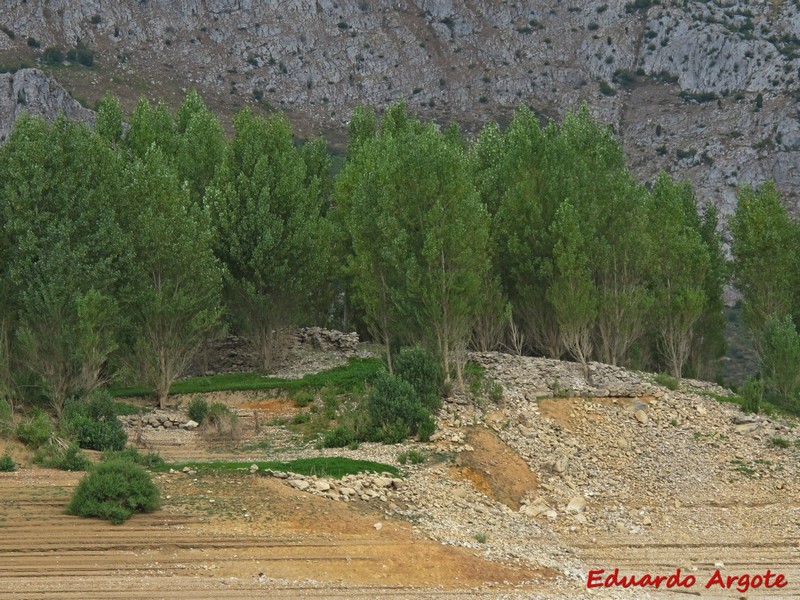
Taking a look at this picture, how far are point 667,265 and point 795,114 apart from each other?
60105mm

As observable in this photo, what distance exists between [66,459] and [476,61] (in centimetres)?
9636

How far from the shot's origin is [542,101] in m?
105

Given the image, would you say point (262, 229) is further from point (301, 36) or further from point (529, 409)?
point (301, 36)

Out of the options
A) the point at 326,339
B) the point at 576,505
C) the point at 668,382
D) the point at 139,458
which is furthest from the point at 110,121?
the point at 576,505

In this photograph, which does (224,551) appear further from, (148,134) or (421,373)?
(148,134)

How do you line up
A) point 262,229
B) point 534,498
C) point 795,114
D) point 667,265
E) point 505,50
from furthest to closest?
1. point 505,50
2. point 795,114
3. point 667,265
4. point 262,229
5. point 534,498

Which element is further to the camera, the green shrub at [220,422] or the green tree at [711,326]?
the green tree at [711,326]

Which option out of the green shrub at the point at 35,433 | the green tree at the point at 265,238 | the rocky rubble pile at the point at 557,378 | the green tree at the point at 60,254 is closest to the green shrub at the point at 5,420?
the green shrub at the point at 35,433

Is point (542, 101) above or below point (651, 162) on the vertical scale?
above

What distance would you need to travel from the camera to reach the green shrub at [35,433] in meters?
22.8

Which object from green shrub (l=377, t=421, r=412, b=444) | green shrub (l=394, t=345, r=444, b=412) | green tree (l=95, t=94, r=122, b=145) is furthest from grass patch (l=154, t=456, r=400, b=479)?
green tree (l=95, t=94, r=122, b=145)

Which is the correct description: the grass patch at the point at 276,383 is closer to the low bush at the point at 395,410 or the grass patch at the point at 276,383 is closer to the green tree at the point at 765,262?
the low bush at the point at 395,410

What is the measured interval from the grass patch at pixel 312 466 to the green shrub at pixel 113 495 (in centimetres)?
287

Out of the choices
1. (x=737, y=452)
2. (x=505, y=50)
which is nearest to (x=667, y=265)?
(x=737, y=452)
